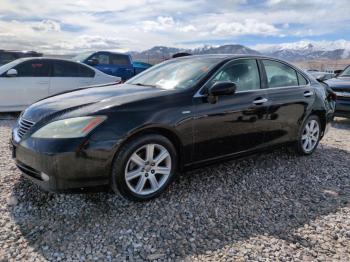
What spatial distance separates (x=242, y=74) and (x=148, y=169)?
180 centimetres

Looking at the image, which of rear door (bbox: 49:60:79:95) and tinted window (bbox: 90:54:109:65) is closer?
rear door (bbox: 49:60:79:95)

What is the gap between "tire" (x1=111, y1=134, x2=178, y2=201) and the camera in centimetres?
314

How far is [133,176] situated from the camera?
3.27 metres

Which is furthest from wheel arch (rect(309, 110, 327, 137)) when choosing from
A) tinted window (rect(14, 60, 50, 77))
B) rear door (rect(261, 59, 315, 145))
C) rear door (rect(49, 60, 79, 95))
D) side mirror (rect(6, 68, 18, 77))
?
side mirror (rect(6, 68, 18, 77))

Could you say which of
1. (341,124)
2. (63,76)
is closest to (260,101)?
(341,124)

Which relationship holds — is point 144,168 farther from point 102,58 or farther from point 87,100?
point 102,58

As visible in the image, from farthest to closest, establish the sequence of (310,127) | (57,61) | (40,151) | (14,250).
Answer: (57,61)
(310,127)
(40,151)
(14,250)

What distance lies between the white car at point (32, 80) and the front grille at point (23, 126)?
181 inches

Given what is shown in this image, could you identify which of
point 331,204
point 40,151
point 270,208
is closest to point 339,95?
point 331,204

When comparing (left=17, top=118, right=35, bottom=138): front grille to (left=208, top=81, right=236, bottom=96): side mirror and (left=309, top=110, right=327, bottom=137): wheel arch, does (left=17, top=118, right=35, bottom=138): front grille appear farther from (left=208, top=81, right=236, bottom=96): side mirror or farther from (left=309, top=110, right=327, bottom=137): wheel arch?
(left=309, top=110, right=327, bottom=137): wheel arch

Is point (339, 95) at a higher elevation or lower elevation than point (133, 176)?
higher

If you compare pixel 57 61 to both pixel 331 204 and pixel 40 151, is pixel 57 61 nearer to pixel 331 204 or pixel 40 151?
pixel 40 151

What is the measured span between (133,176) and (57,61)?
19.6 feet

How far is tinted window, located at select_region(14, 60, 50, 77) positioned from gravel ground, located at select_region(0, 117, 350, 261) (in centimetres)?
410
